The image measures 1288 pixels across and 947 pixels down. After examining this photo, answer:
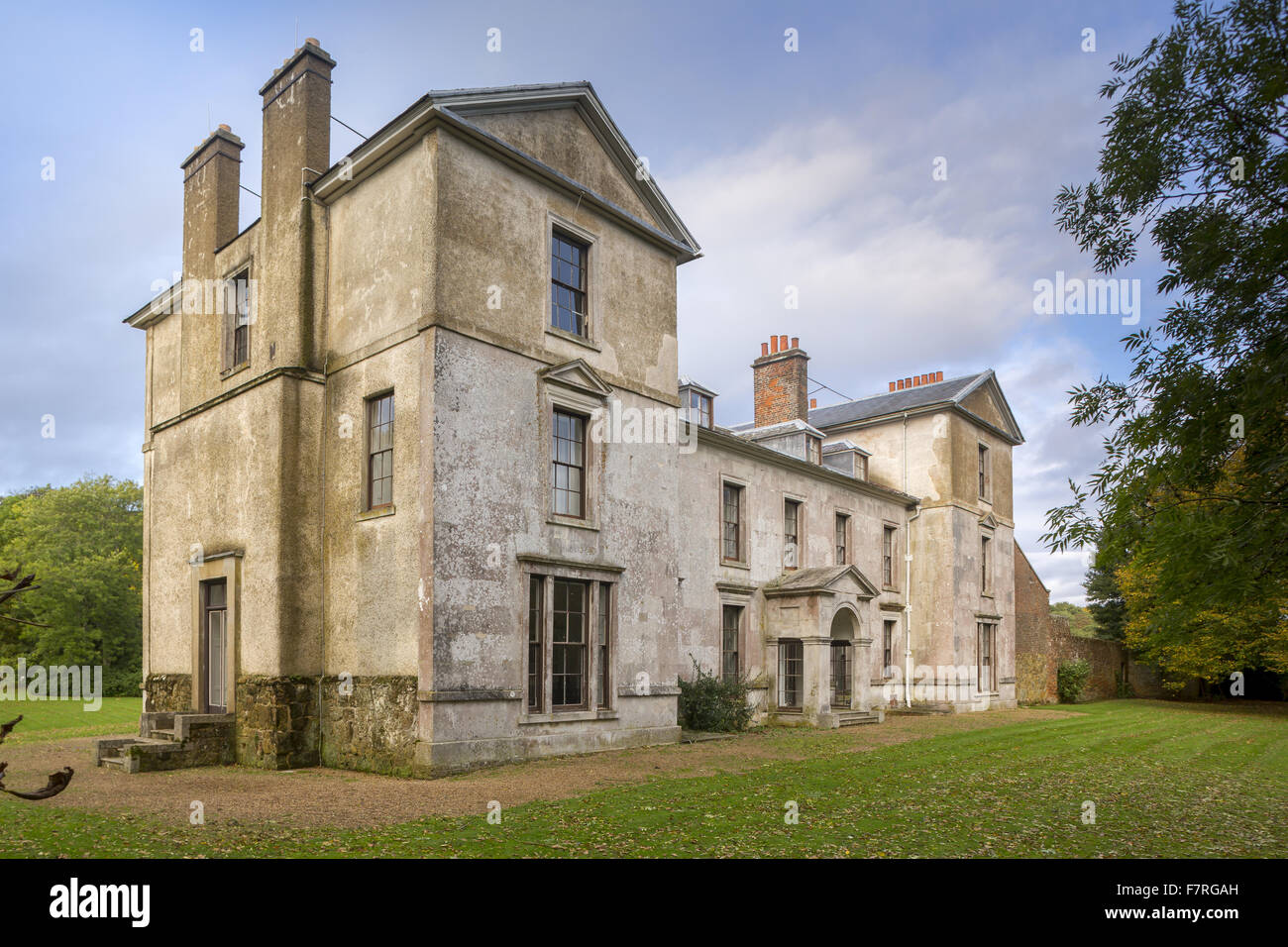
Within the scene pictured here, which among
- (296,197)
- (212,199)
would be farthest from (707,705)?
(212,199)

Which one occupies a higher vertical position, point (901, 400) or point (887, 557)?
point (901, 400)

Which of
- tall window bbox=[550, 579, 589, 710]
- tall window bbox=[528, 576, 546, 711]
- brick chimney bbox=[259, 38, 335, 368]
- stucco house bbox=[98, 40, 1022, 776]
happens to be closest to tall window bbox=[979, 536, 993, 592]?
stucco house bbox=[98, 40, 1022, 776]

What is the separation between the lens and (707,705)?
19.6m

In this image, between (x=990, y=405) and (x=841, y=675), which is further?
(x=990, y=405)

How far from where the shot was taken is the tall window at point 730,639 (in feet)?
71.4

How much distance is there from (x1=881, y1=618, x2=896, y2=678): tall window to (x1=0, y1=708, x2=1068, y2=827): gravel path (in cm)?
1069

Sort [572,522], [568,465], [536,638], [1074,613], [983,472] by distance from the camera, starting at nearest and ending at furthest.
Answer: [536,638]
[572,522]
[568,465]
[983,472]
[1074,613]

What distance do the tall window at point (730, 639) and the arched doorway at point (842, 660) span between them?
4.03 m

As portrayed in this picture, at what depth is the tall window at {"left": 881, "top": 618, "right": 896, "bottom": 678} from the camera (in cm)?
2778

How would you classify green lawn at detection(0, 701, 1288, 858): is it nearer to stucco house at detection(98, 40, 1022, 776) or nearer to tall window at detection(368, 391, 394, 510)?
stucco house at detection(98, 40, 1022, 776)

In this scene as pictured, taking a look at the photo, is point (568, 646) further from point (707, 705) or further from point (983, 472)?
point (983, 472)

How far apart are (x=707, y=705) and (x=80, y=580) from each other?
29.5 metres

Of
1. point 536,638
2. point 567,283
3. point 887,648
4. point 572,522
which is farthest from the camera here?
point 887,648

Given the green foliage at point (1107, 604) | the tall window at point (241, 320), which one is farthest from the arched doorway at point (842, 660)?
the green foliage at point (1107, 604)
